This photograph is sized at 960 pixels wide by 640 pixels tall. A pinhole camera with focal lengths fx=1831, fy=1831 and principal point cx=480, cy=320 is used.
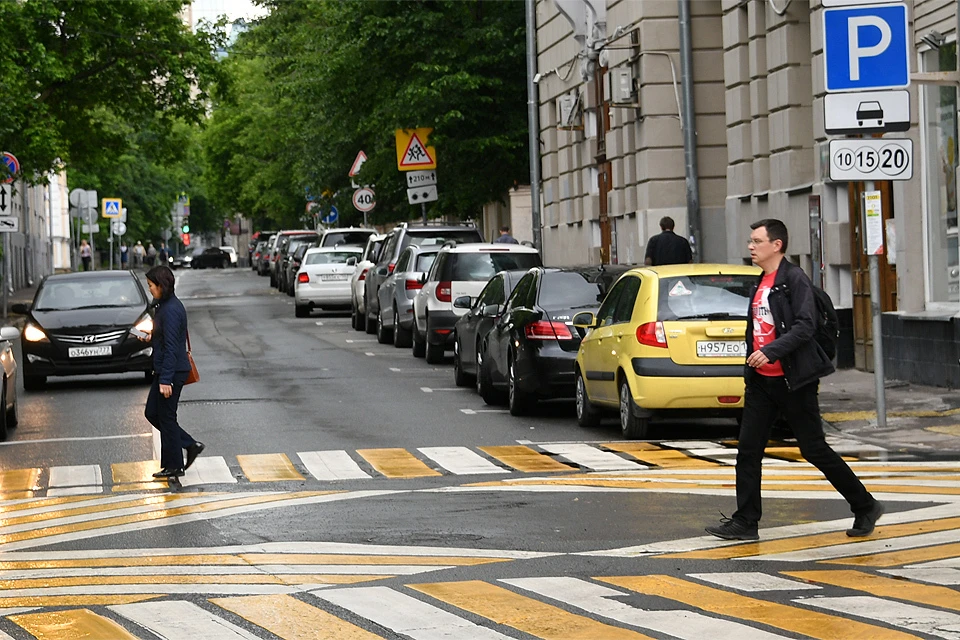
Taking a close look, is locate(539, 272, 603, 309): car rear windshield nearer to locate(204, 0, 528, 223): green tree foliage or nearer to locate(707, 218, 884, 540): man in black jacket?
locate(707, 218, 884, 540): man in black jacket

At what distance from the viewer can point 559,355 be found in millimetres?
17328

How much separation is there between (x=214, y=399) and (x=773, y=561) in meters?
12.3

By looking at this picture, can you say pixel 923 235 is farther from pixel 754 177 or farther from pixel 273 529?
pixel 273 529

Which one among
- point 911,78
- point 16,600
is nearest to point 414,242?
point 911,78

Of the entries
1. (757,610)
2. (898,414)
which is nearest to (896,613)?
(757,610)

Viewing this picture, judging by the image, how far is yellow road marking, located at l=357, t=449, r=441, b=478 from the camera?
13.3m

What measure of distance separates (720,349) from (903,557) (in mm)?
6101

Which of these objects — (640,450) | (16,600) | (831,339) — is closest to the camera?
(16,600)

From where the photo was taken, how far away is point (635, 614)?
298 inches

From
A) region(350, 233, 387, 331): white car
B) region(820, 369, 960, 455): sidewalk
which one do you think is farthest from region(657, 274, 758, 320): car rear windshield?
region(350, 233, 387, 331): white car

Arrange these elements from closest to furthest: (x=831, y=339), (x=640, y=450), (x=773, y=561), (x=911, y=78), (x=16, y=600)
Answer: (x=16, y=600) < (x=773, y=561) < (x=831, y=339) < (x=640, y=450) < (x=911, y=78)

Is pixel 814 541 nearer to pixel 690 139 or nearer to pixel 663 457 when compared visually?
pixel 663 457

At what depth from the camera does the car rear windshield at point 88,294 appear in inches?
931

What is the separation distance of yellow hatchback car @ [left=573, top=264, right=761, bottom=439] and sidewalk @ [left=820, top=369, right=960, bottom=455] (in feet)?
4.22
